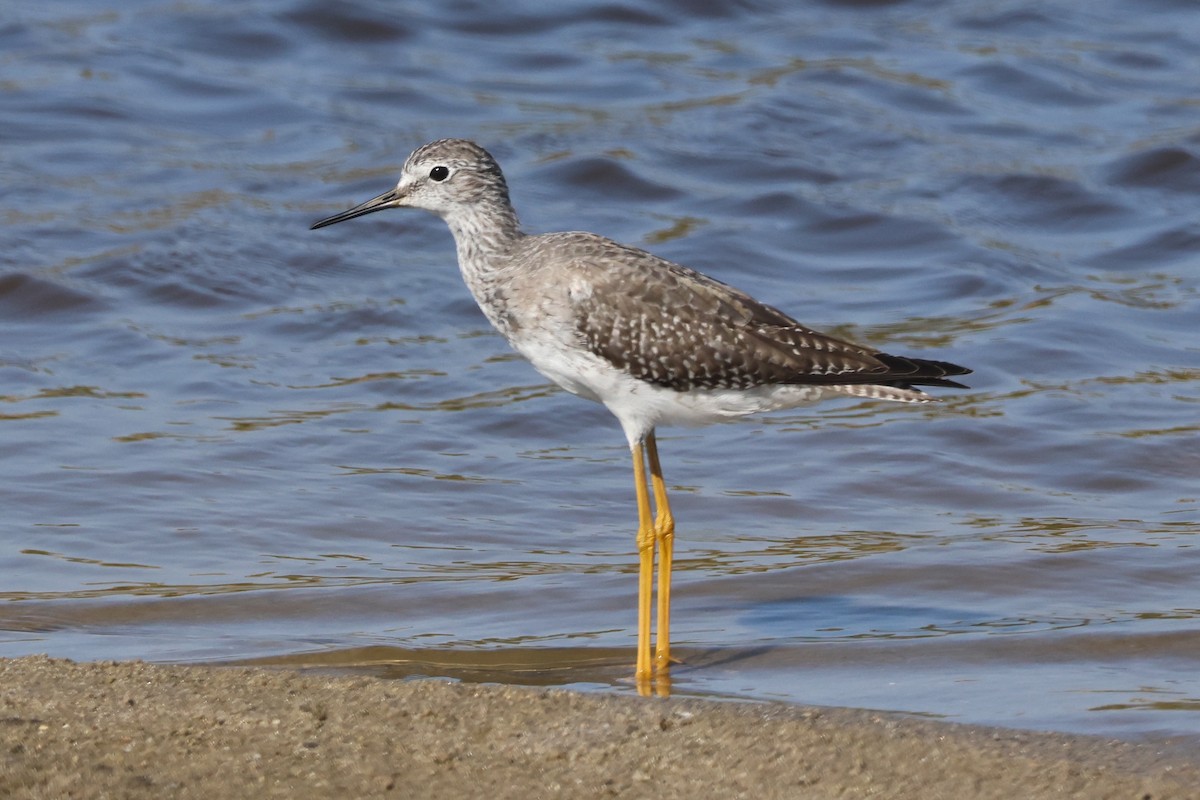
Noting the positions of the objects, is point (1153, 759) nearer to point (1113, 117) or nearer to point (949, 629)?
point (949, 629)

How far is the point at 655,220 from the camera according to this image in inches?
645

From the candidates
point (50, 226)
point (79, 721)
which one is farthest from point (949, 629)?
point (50, 226)

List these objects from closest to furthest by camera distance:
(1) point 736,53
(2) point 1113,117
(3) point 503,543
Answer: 1. (3) point 503,543
2. (2) point 1113,117
3. (1) point 736,53

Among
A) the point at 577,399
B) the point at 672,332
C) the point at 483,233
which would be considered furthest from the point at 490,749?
the point at 577,399

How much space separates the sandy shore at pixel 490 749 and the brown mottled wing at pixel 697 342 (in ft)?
6.30

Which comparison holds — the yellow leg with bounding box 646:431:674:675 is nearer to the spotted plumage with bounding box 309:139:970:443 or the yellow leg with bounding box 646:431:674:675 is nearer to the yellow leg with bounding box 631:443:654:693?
the yellow leg with bounding box 631:443:654:693

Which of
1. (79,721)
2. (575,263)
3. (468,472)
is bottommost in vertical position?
(468,472)

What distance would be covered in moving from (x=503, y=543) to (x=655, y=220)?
695cm

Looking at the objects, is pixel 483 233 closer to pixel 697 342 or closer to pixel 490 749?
pixel 697 342

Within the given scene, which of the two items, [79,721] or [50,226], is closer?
[79,721]

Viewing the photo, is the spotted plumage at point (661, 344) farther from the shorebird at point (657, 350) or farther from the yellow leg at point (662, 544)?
the yellow leg at point (662, 544)

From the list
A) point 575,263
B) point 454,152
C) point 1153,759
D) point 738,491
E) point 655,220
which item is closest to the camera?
point 1153,759

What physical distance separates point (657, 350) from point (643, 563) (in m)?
1.14

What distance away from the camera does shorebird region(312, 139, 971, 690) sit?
823 cm
